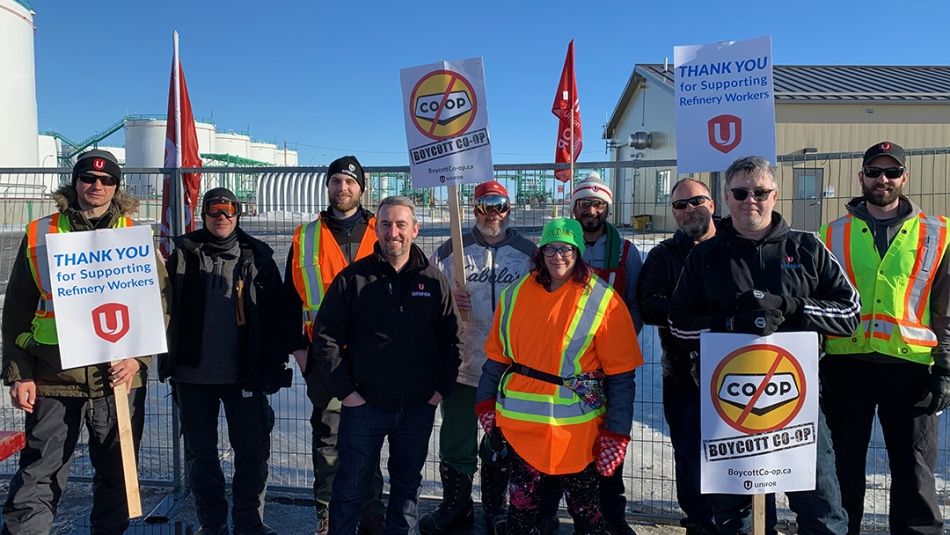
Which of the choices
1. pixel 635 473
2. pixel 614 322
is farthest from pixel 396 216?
pixel 635 473

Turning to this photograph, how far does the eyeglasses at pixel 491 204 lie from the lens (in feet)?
12.4

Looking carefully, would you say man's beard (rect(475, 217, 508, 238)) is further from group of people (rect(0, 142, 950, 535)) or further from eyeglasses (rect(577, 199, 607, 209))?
eyeglasses (rect(577, 199, 607, 209))

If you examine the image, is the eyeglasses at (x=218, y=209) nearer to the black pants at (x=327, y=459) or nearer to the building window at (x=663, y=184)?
the black pants at (x=327, y=459)

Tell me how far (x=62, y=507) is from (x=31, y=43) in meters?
38.9

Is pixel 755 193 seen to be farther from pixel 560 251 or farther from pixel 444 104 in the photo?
pixel 444 104

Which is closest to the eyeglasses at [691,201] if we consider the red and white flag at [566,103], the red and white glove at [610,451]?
the red and white glove at [610,451]

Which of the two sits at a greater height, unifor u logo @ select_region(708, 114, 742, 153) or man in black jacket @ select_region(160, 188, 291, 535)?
unifor u logo @ select_region(708, 114, 742, 153)

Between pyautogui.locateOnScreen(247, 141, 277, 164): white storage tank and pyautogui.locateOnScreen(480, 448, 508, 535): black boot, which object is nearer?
pyautogui.locateOnScreen(480, 448, 508, 535): black boot

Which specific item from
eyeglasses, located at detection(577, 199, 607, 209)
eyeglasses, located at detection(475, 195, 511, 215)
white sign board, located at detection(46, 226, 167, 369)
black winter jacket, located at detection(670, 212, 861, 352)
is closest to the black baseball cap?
black winter jacket, located at detection(670, 212, 861, 352)

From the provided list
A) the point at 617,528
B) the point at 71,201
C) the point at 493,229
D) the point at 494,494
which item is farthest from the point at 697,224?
the point at 71,201

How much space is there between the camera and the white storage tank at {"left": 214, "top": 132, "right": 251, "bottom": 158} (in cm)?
6769

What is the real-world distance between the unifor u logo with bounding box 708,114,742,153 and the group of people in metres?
0.37

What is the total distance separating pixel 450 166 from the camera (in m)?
3.78

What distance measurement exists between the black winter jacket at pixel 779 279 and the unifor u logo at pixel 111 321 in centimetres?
285
